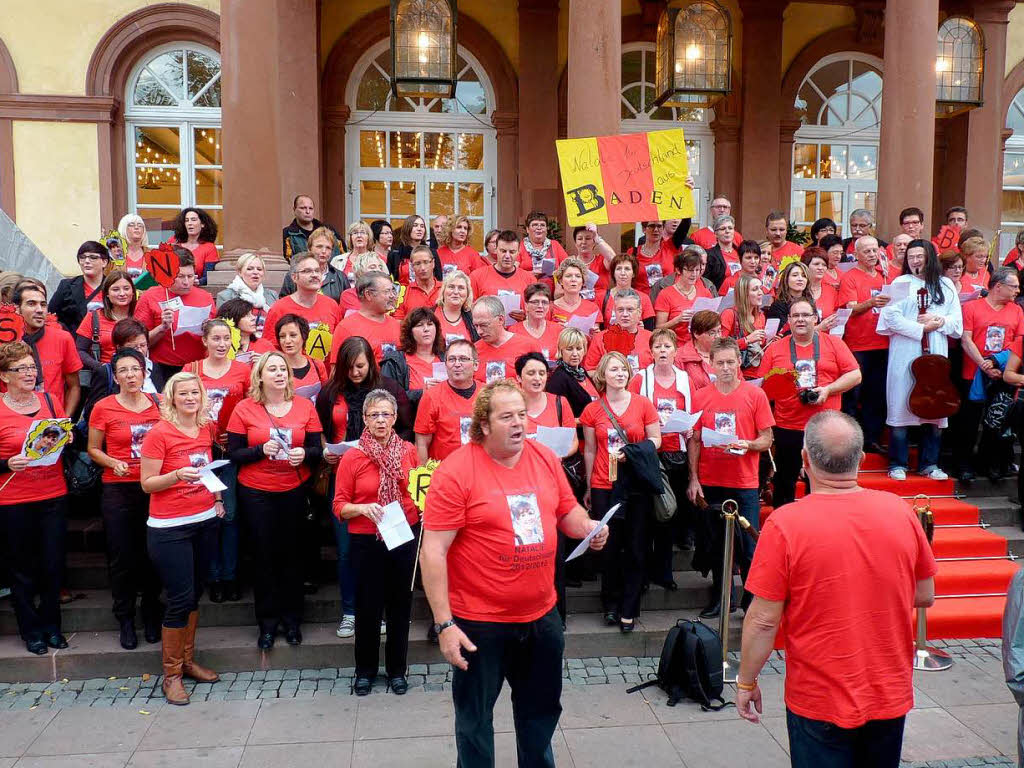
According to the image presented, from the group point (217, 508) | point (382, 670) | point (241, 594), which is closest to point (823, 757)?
point (382, 670)

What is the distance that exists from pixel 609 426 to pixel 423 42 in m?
6.63

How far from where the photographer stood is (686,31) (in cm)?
1143

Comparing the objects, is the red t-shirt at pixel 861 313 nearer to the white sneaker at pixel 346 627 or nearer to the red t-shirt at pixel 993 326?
the red t-shirt at pixel 993 326

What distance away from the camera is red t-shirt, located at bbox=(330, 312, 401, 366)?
6699 millimetres

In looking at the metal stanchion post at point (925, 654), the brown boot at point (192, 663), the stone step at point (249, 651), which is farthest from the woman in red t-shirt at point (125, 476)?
the metal stanchion post at point (925, 654)

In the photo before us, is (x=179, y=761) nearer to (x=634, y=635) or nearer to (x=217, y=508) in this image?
(x=217, y=508)

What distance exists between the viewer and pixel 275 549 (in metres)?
5.84

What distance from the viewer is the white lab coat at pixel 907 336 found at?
25.9 feet

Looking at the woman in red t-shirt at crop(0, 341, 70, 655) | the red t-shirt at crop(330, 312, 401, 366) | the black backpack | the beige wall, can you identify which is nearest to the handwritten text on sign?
the red t-shirt at crop(330, 312, 401, 366)

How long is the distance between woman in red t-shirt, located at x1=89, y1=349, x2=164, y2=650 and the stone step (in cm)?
17

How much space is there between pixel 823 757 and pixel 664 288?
548 cm

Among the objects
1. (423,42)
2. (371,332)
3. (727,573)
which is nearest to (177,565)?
(371,332)

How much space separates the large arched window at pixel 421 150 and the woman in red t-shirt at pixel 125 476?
965 centimetres

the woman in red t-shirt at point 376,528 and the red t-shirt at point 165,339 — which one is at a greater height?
the red t-shirt at point 165,339
